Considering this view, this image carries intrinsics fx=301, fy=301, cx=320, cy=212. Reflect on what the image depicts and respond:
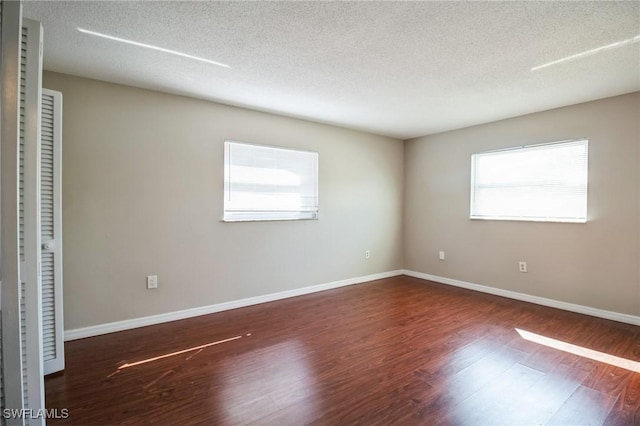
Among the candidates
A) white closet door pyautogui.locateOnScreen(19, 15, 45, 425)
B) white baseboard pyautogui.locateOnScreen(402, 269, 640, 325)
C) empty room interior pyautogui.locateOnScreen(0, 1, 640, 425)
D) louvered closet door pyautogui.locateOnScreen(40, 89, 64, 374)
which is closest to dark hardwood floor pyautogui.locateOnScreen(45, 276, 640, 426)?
empty room interior pyautogui.locateOnScreen(0, 1, 640, 425)

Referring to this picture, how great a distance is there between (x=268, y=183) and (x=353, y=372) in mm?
2375

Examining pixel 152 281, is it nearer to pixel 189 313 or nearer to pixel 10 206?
pixel 189 313

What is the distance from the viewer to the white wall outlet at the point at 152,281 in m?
2.99

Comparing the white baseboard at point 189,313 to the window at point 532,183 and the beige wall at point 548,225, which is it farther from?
the window at point 532,183

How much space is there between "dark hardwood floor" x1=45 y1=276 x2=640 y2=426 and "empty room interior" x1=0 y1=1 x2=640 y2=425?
0.02 meters

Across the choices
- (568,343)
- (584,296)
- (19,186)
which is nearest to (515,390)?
(568,343)

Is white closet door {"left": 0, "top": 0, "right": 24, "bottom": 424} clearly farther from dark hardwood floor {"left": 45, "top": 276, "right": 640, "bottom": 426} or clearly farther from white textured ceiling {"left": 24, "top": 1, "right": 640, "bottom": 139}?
white textured ceiling {"left": 24, "top": 1, "right": 640, "bottom": 139}

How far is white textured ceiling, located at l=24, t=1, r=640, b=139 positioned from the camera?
5.86ft

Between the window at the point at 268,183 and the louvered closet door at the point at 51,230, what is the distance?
154cm

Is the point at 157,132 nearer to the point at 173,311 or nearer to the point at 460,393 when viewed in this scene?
the point at 173,311

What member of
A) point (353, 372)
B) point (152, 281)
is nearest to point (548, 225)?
point (353, 372)

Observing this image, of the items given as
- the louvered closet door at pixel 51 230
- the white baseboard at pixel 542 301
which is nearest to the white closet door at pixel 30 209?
the louvered closet door at pixel 51 230

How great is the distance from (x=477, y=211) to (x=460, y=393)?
120 inches

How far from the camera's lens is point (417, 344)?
2.58 m
